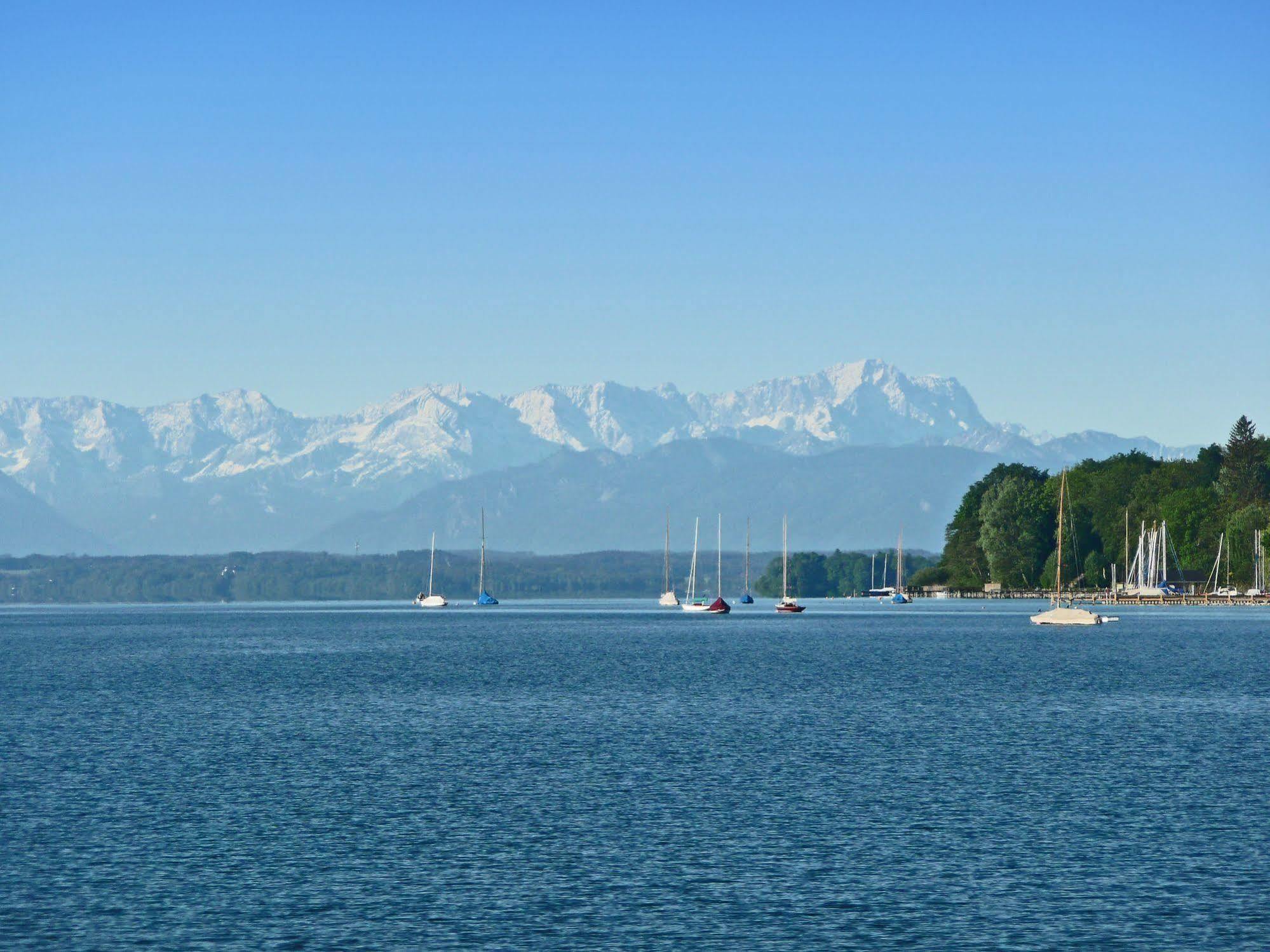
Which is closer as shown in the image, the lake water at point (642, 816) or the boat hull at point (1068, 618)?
the lake water at point (642, 816)

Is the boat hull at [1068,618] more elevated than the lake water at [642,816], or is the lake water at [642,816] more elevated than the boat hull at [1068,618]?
the boat hull at [1068,618]

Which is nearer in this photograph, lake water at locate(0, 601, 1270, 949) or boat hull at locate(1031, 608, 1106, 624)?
lake water at locate(0, 601, 1270, 949)

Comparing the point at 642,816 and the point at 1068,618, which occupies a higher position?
the point at 1068,618

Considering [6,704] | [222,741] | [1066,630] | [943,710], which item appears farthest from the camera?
[1066,630]

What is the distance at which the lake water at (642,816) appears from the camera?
35.6 metres

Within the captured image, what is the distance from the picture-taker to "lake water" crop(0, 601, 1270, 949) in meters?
35.6

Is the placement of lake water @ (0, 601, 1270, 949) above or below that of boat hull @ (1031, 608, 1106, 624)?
below

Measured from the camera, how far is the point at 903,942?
1323 inches

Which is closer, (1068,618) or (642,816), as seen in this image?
(642,816)

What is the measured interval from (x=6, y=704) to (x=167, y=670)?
32.6 meters

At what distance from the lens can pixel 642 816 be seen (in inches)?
1925

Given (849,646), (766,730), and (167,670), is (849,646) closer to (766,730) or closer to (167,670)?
(167,670)

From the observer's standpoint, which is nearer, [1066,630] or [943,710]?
[943,710]

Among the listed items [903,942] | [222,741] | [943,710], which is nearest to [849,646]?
[943,710]
